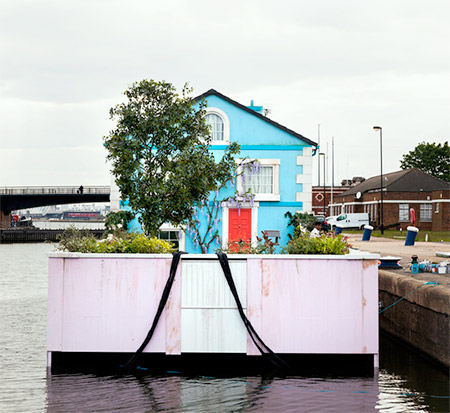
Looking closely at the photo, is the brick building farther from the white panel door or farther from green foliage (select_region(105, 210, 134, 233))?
the white panel door

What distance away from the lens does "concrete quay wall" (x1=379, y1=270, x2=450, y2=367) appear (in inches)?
413

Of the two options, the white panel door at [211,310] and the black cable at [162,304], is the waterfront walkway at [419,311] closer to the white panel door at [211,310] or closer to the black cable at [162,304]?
the white panel door at [211,310]

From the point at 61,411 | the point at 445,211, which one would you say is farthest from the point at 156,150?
the point at 445,211

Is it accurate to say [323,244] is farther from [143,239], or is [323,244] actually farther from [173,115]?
[173,115]

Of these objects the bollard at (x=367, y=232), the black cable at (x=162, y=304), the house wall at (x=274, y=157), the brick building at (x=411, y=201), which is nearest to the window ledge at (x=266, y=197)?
the house wall at (x=274, y=157)

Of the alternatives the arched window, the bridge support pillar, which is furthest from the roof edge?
the bridge support pillar

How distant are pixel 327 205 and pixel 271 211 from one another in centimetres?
7897

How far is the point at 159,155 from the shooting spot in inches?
701

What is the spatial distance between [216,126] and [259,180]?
2313 millimetres

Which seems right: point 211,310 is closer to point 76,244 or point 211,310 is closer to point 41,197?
point 76,244

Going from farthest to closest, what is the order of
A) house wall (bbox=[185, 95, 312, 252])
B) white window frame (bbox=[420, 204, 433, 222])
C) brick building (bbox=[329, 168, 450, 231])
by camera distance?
white window frame (bbox=[420, 204, 433, 222]), brick building (bbox=[329, 168, 450, 231]), house wall (bbox=[185, 95, 312, 252])

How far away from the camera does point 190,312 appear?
9641 mm

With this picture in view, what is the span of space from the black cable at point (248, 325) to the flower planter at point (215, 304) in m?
0.09

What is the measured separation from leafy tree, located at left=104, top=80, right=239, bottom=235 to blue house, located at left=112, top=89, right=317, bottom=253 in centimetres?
198
